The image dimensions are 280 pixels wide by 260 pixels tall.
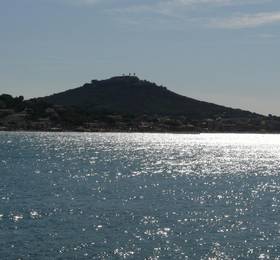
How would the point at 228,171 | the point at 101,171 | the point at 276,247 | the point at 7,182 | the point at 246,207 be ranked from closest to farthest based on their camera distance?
the point at 276,247, the point at 246,207, the point at 7,182, the point at 101,171, the point at 228,171

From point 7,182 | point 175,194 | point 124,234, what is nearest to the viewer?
point 124,234

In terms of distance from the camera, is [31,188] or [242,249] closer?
[242,249]

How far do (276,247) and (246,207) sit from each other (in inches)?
1102

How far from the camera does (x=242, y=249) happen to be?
58031 mm

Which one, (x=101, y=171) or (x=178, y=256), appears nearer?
(x=178, y=256)

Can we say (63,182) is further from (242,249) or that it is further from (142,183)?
(242,249)

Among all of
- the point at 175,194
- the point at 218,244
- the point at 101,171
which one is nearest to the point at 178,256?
the point at 218,244

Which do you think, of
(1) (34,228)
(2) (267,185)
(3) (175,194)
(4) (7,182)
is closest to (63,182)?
(4) (7,182)

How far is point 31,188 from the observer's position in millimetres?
102000

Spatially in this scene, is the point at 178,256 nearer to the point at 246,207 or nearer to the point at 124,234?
the point at 124,234

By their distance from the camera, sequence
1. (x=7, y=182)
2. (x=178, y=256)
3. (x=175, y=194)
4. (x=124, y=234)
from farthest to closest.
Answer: (x=7, y=182), (x=175, y=194), (x=124, y=234), (x=178, y=256)

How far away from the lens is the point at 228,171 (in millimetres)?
158625

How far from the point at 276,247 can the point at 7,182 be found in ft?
214

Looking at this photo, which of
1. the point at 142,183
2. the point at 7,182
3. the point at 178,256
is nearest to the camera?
the point at 178,256
